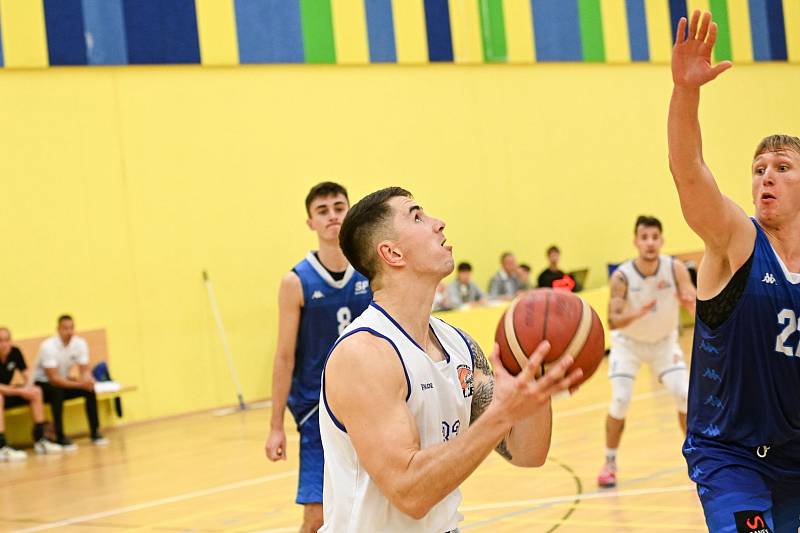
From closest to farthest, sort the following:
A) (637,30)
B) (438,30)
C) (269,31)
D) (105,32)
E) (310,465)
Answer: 1. (310,465)
2. (105,32)
3. (269,31)
4. (438,30)
5. (637,30)

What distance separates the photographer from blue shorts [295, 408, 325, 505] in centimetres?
589

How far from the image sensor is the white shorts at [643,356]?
8.80 m

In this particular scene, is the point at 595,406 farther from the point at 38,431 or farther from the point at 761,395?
the point at 761,395

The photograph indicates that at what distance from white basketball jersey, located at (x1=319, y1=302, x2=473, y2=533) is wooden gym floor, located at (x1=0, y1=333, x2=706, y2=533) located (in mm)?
4002

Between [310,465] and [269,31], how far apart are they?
11556 mm

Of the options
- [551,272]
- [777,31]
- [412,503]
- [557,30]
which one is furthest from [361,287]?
[777,31]

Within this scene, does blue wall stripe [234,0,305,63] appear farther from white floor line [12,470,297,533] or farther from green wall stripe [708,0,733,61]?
green wall stripe [708,0,733,61]

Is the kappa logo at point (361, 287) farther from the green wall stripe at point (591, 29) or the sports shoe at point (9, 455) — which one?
the green wall stripe at point (591, 29)

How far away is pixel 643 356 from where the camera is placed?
29.2 feet

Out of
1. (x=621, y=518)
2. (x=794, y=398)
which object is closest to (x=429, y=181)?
(x=621, y=518)

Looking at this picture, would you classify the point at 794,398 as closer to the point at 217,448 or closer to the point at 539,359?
the point at 539,359

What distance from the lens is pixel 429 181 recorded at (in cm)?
1822

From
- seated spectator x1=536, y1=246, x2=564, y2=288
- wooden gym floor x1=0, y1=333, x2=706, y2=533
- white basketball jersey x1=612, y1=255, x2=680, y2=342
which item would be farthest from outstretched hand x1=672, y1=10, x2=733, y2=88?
seated spectator x1=536, y1=246, x2=564, y2=288

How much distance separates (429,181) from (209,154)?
385cm
